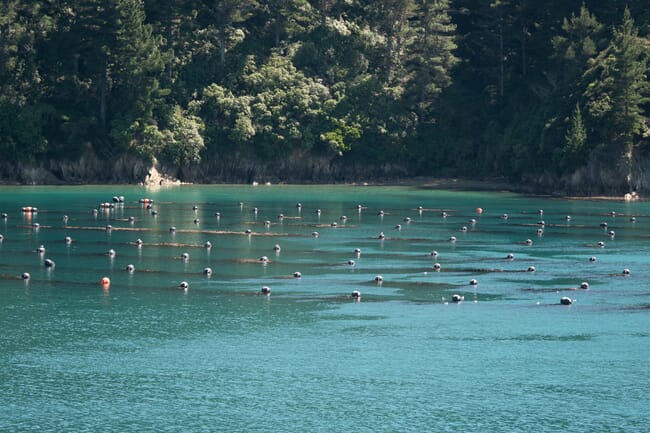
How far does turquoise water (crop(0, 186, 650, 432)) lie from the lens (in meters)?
49.9

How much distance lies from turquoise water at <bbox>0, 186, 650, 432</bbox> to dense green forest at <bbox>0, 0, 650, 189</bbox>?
56.0 m

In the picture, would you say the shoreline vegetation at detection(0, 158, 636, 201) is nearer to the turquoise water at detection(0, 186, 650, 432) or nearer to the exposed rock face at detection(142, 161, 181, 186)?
the exposed rock face at detection(142, 161, 181, 186)

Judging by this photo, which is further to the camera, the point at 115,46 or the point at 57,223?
the point at 115,46

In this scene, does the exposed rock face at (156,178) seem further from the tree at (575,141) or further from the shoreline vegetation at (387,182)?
the tree at (575,141)

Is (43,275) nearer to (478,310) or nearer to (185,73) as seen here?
(478,310)

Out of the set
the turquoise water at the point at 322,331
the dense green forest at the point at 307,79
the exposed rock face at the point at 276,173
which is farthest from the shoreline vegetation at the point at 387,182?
the turquoise water at the point at 322,331

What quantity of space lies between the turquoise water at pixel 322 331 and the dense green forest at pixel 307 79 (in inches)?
2207

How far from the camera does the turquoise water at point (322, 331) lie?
49875 mm

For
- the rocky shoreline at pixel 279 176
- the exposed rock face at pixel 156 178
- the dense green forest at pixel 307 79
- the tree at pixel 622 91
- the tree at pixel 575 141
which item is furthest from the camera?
the exposed rock face at pixel 156 178

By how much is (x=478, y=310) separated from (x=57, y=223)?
57.7 m

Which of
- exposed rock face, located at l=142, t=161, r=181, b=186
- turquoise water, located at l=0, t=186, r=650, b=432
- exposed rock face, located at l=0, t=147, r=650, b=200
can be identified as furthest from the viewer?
exposed rock face, located at l=142, t=161, r=181, b=186

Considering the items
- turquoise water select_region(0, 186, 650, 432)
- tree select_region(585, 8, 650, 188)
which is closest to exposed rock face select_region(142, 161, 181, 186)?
turquoise water select_region(0, 186, 650, 432)

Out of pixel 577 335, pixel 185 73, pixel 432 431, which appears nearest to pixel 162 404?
pixel 432 431

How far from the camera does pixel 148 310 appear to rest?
69312mm
